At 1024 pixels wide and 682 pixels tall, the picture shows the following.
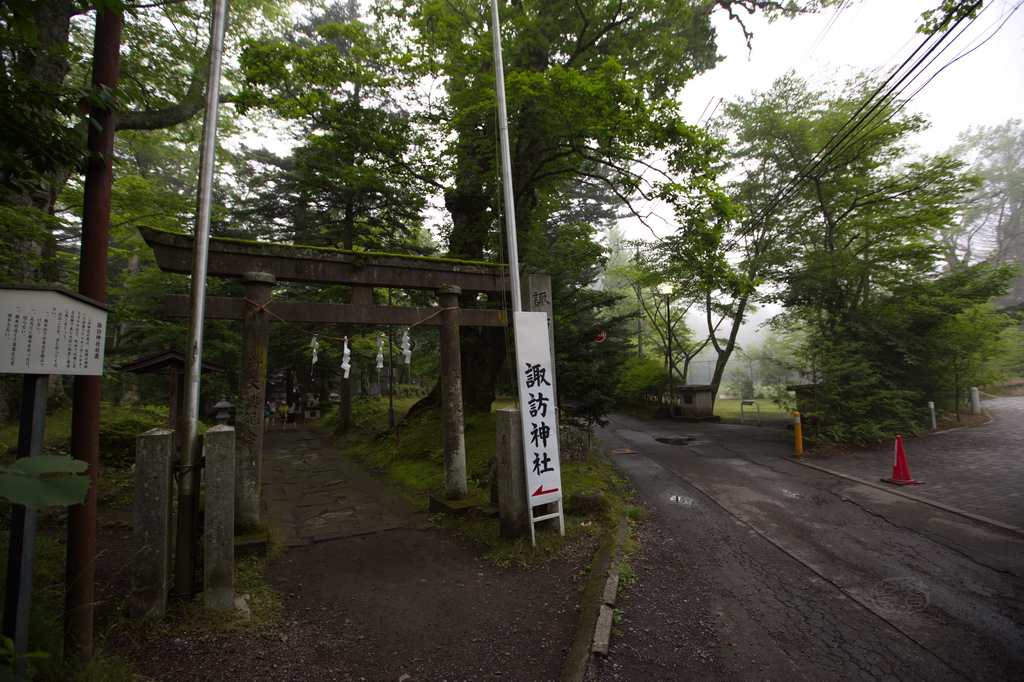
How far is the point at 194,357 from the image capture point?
15.5 ft

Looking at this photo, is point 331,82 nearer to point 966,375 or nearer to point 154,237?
point 154,237

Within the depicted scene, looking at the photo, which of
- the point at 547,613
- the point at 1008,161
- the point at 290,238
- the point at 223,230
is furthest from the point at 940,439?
the point at 1008,161

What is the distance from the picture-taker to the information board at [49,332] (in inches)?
113

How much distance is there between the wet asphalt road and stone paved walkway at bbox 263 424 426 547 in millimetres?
4207

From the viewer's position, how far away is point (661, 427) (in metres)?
19.7

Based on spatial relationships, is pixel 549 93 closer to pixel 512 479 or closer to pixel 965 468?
pixel 512 479

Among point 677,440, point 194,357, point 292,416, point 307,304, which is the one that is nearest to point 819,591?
point 194,357

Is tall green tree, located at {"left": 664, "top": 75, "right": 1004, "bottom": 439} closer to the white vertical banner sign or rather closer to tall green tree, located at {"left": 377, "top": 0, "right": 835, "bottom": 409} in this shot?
tall green tree, located at {"left": 377, "top": 0, "right": 835, "bottom": 409}

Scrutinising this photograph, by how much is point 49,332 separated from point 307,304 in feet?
14.4

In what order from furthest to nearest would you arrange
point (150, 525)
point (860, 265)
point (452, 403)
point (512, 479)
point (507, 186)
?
point (860, 265), point (452, 403), point (507, 186), point (512, 479), point (150, 525)

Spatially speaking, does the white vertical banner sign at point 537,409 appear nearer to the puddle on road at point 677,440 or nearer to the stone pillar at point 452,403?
the stone pillar at point 452,403

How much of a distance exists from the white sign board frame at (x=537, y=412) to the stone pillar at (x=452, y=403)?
2281mm

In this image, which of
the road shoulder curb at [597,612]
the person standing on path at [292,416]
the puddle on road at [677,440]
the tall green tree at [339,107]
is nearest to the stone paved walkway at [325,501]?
the road shoulder curb at [597,612]

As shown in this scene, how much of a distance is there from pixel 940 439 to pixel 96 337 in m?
17.1
